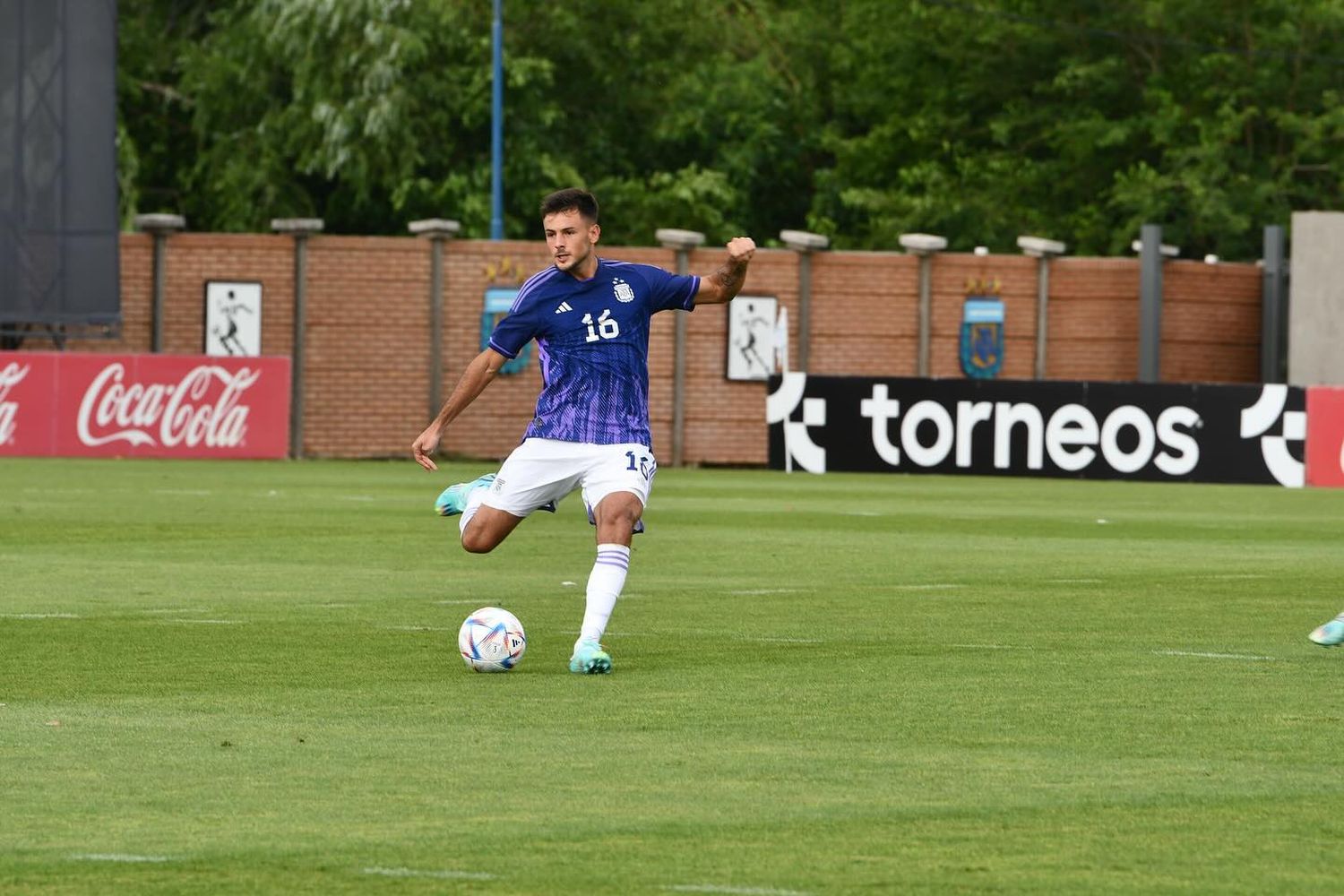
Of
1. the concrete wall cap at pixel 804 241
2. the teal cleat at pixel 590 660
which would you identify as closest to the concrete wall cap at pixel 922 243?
the concrete wall cap at pixel 804 241

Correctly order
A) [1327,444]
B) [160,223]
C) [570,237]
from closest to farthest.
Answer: [570,237]
[1327,444]
[160,223]

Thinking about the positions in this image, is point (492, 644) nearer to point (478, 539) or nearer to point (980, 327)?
point (478, 539)

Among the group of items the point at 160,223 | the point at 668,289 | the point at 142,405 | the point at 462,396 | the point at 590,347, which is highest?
the point at 160,223

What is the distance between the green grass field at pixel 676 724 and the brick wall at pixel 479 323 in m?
20.9

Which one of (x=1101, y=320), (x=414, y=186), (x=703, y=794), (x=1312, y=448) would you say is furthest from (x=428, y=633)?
(x=414, y=186)

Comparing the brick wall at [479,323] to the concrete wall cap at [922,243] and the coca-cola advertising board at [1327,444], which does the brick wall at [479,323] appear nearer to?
the concrete wall cap at [922,243]

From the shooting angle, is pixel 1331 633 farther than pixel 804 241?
No

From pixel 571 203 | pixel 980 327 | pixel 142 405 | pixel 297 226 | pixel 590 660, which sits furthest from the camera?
pixel 980 327

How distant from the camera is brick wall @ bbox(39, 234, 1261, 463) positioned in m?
40.1

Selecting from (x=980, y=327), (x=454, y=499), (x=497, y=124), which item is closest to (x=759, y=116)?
(x=497, y=124)

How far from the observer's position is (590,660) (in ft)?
35.3

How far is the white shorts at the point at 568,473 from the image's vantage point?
11234 mm

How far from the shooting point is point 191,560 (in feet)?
57.9

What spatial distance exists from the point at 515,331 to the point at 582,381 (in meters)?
0.36
